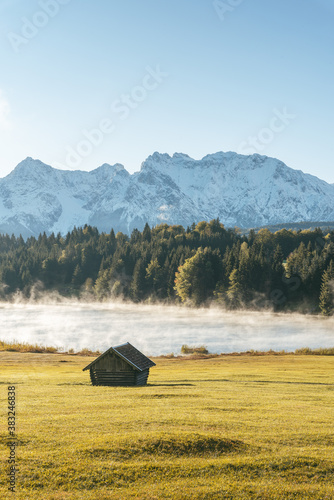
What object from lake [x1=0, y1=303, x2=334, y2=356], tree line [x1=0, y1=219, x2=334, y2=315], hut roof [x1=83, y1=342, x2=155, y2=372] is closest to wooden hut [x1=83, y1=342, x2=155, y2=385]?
hut roof [x1=83, y1=342, x2=155, y2=372]

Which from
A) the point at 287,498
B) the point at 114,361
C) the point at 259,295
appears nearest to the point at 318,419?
the point at 287,498

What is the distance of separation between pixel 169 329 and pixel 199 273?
42226mm

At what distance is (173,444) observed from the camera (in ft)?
56.5

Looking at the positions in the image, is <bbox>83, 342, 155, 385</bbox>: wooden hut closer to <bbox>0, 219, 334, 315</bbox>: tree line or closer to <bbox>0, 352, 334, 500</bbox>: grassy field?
<bbox>0, 352, 334, 500</bbox>: grassy field

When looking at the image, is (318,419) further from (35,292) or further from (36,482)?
(35,292)

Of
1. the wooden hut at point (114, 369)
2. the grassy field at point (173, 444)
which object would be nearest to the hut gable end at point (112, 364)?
the wooden hut at point (114, 369)

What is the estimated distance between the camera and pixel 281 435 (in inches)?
755

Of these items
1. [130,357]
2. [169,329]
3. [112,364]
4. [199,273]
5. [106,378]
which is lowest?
[169,329]

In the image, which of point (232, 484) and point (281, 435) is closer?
point (232, 484)

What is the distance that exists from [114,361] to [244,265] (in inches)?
3693

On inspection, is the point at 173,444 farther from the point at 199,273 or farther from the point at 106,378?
the point at 199,273

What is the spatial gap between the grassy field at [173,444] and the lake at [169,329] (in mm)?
43674

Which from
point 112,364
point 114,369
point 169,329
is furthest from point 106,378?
point 169,329

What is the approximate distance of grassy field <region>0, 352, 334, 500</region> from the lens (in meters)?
14.1
